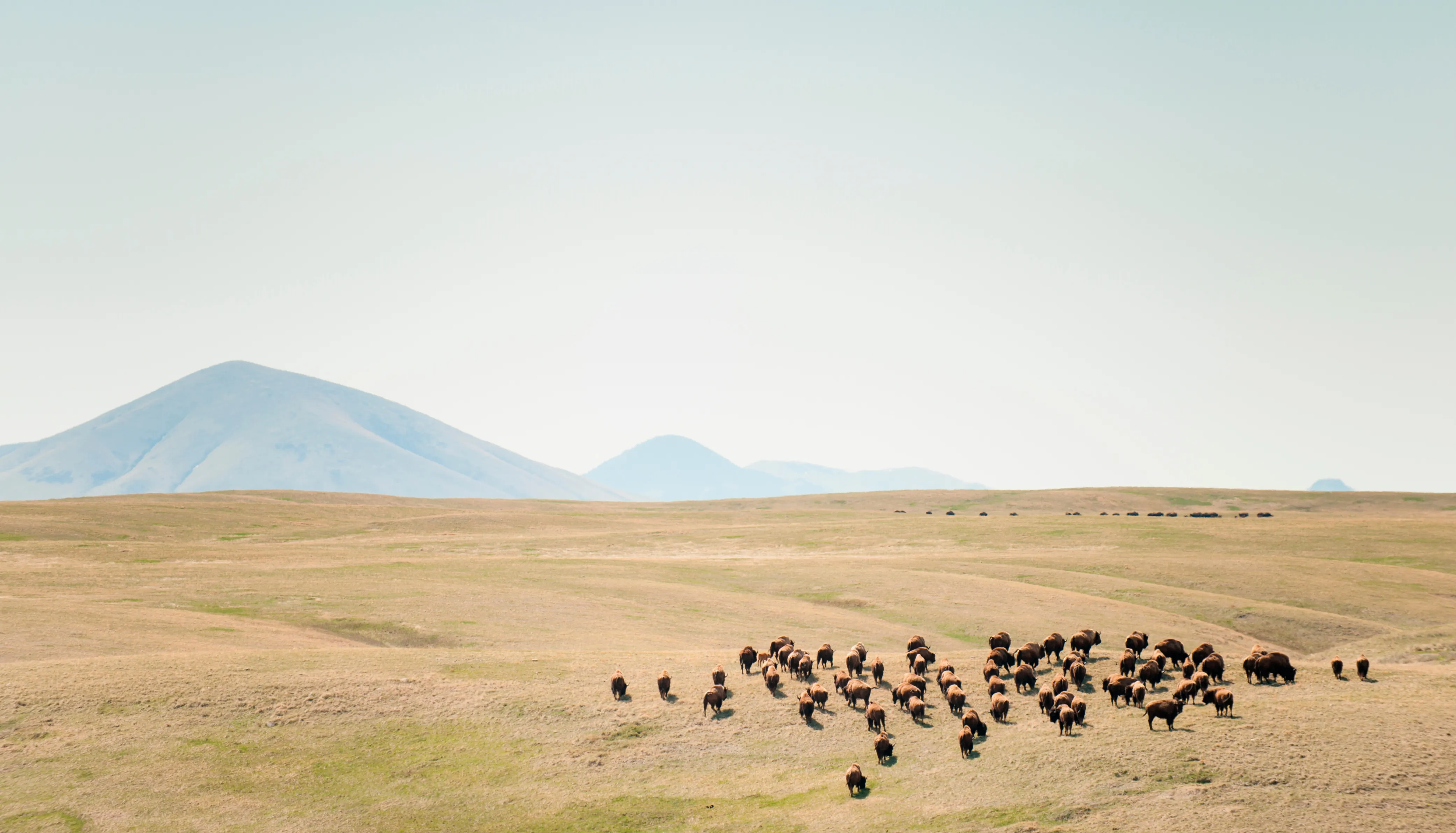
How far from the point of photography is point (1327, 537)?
262 feet

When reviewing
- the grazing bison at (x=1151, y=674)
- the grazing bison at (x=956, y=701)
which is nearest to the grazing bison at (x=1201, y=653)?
the grazing bison at (x=1151, y=674)

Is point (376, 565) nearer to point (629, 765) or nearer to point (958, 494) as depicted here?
point (629, 765)

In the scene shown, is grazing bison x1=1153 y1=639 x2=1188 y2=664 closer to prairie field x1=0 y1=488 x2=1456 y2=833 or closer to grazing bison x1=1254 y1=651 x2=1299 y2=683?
prairie field x1=0 y1=488 x2=1456 y2=833

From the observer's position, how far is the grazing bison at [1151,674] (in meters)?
29.6

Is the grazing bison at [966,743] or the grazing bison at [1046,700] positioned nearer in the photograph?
the grazing bison at [966,743]

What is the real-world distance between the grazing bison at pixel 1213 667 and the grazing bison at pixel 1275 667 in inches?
43.2

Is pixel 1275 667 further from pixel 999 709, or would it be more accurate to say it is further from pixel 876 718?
pixel 876 718

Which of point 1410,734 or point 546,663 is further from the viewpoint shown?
point 546,663

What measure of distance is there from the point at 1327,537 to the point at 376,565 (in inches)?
3194

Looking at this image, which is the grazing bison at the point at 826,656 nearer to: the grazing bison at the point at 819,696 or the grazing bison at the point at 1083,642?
the grazing bison at the point at 819,696

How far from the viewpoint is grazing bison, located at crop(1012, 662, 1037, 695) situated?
31.3 m

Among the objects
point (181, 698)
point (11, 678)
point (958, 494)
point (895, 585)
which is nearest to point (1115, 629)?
point (895, 585)

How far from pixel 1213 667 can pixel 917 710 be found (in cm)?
1054

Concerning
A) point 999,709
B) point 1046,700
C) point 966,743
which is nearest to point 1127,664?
point 1046,700
